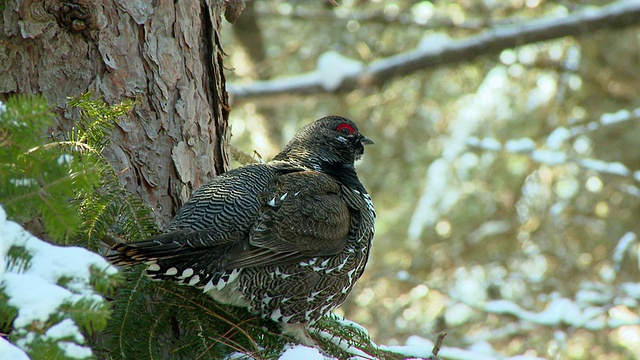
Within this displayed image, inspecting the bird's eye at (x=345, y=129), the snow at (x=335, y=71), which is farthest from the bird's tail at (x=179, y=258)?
the snow at (x=335, y=71)

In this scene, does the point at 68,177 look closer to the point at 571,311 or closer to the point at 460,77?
the point at 571,311

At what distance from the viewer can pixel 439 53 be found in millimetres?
9414

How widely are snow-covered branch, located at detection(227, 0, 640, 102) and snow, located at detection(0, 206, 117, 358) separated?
787cm

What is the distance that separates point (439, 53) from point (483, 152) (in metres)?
1.45

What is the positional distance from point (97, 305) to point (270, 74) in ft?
34.3

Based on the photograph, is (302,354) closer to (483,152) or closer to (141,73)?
(141,73)

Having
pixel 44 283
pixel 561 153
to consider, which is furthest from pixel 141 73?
pixel 561 153

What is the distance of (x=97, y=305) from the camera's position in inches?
72.1

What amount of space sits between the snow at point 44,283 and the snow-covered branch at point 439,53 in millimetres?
7866

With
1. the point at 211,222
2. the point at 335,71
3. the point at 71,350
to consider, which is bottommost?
the point at 71,350

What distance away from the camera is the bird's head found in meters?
4.56

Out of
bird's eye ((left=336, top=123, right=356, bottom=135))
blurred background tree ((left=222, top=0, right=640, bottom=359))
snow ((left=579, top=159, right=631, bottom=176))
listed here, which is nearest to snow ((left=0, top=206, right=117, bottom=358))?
bird's eye ((left=336, top=123, right=356, bottom=135))

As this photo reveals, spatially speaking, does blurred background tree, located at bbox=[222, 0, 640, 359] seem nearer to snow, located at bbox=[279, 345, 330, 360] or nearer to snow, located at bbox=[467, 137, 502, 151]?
snow, located at bbox=[467, 137, 502, 151]

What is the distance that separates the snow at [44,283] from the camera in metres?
1.78
